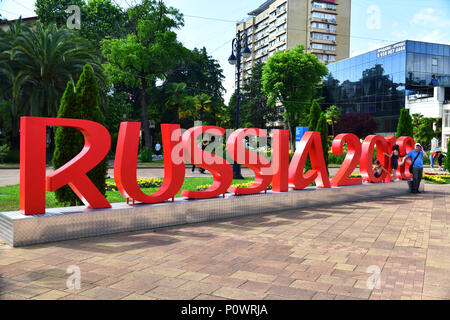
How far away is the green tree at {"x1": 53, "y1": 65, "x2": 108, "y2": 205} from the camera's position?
8.97 meters

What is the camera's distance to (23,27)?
29797 mm

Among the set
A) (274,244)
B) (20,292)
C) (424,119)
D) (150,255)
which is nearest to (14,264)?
(20,292)

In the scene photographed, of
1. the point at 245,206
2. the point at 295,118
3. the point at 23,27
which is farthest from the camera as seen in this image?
the point at 295,118

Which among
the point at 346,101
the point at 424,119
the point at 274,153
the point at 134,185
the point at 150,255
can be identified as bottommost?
the point at 150,255

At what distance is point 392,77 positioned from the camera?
5778cm

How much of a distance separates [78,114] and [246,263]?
221 inches

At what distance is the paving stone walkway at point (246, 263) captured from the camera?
14.3ft

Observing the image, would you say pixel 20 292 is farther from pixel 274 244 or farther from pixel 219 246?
pixel 274 244

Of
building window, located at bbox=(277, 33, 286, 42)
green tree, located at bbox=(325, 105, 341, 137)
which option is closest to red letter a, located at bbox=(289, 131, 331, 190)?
green tree, located at bbox=(325, 105, 341, 137)

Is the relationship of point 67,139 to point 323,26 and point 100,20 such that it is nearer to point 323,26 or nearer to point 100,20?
point 100,20

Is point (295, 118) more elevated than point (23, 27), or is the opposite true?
point (23, 27)

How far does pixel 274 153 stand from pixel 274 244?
412 cm

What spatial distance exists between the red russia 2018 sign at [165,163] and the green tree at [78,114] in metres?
1.67

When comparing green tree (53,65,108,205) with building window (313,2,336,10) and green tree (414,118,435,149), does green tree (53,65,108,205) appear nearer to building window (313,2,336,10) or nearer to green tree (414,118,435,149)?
green tree (414,118,435,149)
